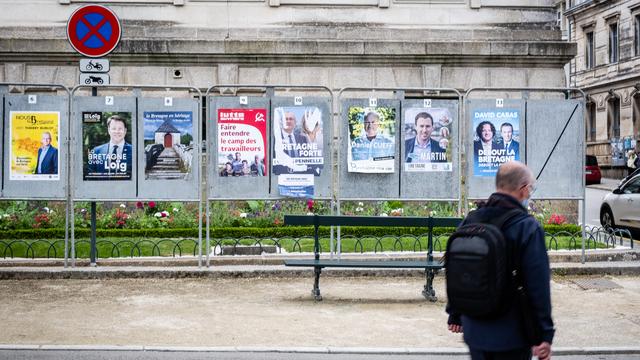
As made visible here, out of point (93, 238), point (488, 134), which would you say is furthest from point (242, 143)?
point (488, 134)

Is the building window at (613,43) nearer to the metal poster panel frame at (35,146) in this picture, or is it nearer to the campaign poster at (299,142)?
the campaign poster at (299,142)

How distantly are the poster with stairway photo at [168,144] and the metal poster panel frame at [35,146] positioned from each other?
1131 millimetres

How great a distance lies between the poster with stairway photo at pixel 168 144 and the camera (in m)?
12.8

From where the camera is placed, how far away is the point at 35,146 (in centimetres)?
1274

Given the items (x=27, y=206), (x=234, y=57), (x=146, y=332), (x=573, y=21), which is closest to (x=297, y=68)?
(x=234, y=57)

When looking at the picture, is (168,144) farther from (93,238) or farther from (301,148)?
(301,148)

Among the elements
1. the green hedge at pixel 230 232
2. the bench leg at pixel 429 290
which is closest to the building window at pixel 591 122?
the green hedge at pixel 230 232

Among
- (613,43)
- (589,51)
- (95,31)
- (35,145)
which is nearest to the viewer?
(95,31)

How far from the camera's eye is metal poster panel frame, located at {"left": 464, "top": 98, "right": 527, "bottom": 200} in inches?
517

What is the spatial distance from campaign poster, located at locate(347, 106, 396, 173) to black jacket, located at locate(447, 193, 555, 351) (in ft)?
26.6

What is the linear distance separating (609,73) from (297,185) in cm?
4805

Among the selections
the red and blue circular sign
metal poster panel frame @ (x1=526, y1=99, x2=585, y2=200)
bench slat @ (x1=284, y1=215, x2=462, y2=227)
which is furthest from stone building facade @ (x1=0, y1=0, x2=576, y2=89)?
bench slat @ (x1=284, y1=215, x2=462, y2=227)

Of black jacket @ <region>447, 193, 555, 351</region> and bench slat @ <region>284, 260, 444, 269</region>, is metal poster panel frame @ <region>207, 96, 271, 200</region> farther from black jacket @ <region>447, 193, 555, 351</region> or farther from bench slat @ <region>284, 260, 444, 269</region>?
black jacket @ <region>447, 193, 555, 351</region>

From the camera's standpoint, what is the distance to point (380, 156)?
12992mm
